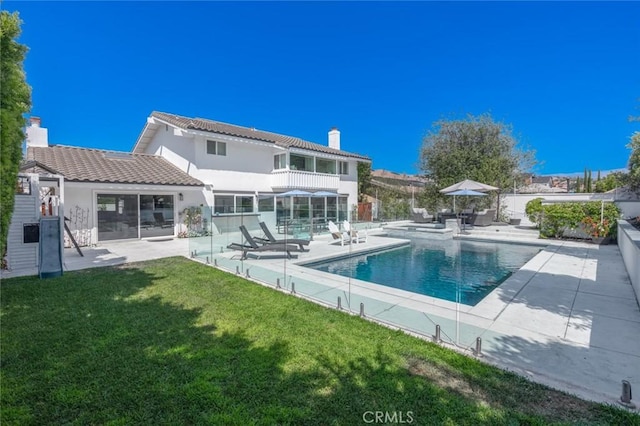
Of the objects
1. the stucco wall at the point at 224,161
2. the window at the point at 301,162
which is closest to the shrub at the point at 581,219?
the stucco wall at the point at 224,161

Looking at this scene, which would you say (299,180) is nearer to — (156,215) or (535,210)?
(156,215)

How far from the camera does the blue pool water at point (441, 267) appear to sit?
8.38 meters

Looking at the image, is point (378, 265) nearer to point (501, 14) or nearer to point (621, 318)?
point (621, 318)

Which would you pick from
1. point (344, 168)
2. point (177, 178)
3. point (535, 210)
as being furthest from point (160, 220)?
point (535, 210)

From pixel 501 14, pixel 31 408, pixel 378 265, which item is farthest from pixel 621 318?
pixel 501 14

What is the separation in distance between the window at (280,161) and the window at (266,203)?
2.31 m

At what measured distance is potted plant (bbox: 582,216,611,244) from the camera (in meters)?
14.0

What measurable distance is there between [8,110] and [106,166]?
43.5 feet

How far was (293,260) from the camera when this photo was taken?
11.2 metres

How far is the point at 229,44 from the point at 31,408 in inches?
1034

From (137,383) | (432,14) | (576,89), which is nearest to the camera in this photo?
(137,383)

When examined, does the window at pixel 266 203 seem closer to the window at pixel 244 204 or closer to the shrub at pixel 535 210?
the window at pixel 244 204

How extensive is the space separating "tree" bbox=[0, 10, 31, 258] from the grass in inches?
76.0

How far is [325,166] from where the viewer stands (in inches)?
961
